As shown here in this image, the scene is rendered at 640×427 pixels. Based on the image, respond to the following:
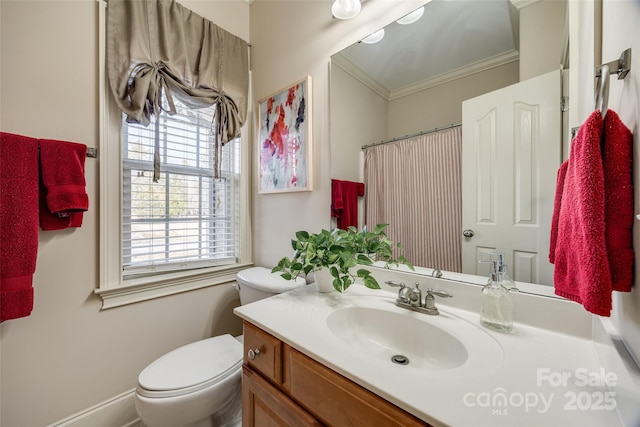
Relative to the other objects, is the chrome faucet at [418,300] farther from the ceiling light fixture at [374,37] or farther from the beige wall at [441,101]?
the ceiling light fixture at [374,37]

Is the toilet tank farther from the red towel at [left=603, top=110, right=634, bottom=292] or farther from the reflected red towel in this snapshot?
the red towel at [left=603, top=110, right=634, bottom=292]

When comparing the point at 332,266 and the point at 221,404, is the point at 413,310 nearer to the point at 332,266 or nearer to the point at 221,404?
the point at 332,266

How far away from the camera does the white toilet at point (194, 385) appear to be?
3.08ft

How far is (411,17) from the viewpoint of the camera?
1.07 m

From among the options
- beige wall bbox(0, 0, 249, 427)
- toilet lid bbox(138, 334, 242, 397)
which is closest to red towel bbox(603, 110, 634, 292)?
toilet lid bbox(138, 334, 242, 397)

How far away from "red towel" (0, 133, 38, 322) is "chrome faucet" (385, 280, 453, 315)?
4.86ft

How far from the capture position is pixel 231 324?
1.73 meters

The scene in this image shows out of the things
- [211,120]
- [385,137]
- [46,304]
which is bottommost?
[46,304]

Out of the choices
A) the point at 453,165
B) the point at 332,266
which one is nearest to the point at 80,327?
the point at 332,266

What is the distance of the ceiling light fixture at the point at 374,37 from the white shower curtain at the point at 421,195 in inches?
20.8

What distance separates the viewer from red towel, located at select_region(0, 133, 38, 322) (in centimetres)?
96

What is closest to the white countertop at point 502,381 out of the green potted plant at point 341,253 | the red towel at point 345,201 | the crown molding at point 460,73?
the green potted plant at point 341,253

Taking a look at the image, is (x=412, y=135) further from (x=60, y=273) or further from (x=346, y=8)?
(x=60, y=273)

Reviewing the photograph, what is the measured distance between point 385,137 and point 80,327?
5.65 feet
